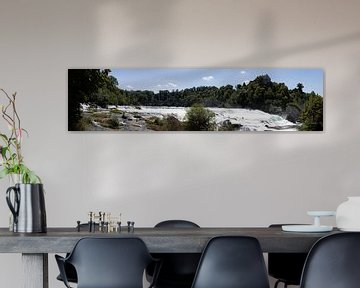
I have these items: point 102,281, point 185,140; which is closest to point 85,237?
point 102,281

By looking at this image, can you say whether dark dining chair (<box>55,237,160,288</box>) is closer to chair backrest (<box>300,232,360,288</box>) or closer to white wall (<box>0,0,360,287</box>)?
chair backrest (<box>300,232,360,288</box>)

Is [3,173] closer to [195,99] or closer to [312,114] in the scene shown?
[195,99]

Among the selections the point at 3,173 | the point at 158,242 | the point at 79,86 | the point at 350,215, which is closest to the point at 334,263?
the point at 350,215

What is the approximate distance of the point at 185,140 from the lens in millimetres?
5797

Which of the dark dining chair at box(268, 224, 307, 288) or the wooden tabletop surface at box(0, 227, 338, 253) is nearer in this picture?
Answer: the wooden tabletop surface at box(0, 227, 338, 253)

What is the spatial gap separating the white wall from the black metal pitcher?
6.66 ft

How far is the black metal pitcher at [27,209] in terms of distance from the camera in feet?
12.0

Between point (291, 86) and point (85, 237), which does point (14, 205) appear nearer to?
point (85, 237)

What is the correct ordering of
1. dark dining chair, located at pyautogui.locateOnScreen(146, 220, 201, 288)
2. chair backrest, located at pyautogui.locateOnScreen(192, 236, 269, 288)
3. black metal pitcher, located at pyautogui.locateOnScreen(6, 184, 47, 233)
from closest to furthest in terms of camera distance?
chair backrest, located at pyautogui.locateOnScreen(192, 236, 269, 288) < black metal pitcher, located at pyautogui.locateOnScreen(6, 184, 47, 233) < dark dining chair, located at pyautogui.locateOnScreen(146, 220, 201, 288)

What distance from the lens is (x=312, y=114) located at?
5.86 m

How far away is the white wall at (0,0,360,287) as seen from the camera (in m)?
5.73

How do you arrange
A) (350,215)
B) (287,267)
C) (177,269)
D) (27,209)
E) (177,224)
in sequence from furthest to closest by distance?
(177,224) → (287,267) → (177,269) → (350,215) → (27,209)

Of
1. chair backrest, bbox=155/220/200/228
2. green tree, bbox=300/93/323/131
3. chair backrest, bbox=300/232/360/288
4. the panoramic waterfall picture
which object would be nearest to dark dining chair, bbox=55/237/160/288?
chair backrest, bbox=300/232/360/288

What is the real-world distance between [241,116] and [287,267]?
1.61 metres
